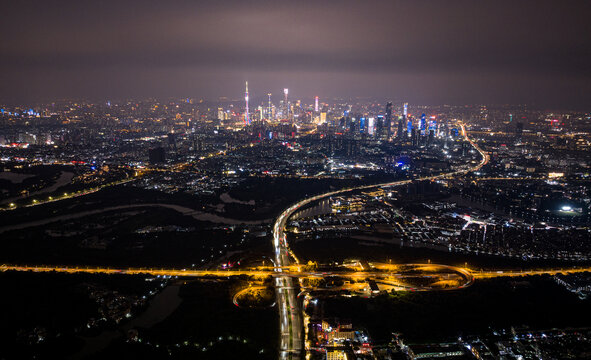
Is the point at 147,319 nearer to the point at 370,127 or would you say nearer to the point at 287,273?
the point at 287,273

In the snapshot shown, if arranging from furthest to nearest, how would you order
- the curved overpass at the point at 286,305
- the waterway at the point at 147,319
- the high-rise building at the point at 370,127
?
the high-rise building at the point at 370,127, the waterway at the point at 147,319, the curved overpass at the point at 286,305

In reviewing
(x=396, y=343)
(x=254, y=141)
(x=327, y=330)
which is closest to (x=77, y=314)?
(x=327, y=330)

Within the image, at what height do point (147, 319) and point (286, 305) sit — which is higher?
point (286, 305)

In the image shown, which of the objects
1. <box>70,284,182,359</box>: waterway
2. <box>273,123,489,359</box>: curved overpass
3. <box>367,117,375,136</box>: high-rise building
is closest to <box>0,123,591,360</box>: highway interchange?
<box>273,123,489,359</box>: curved overpass

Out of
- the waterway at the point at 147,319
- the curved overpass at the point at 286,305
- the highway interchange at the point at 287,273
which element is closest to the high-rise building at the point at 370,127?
the curved overpass at the point at 286,305

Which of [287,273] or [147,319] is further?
[287,273]

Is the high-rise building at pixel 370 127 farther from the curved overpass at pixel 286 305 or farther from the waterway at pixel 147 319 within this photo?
the waterway at pixel 147 319

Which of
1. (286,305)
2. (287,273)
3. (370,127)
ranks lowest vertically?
(286,305)

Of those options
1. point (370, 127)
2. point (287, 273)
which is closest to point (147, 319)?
point (287, 273)

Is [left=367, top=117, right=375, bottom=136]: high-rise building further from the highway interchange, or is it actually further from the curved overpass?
the highway interchange

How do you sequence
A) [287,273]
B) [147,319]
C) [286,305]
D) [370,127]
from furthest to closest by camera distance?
1. [370,127]
2. [287,273]
3. [286,305]
4. [147,319]

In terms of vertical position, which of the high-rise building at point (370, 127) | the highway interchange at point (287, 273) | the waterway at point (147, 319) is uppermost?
the high-rise building at point (370, 127)

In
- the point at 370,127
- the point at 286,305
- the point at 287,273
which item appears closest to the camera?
the point at 286,305

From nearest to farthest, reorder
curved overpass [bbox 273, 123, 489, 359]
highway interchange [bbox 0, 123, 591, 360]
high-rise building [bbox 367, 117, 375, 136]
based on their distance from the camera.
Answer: curved overpass [bbox 273, 123, 489, 359], highway interchange [bbox 0, 123, 591, 360], high-rise building [bbox 367, 117, 375, 136]
